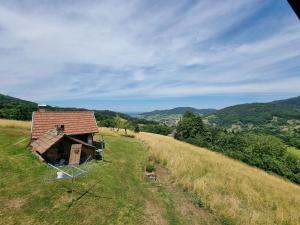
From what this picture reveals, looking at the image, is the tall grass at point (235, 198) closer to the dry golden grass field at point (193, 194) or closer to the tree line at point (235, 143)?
the dry golden grass field at point (193, 194)

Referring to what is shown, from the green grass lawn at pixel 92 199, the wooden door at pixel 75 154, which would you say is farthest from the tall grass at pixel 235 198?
the wooden door at pixel 75 154

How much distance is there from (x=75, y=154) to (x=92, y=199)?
8819 millimetres

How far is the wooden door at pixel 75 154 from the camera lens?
24.2 m

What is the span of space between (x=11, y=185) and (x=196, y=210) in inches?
512

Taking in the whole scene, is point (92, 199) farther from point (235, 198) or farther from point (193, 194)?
point (235, 198)

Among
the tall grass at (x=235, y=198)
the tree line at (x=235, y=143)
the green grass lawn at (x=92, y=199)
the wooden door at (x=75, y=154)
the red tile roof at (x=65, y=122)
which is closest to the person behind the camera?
the green grass lawn at (x=92, y=199)

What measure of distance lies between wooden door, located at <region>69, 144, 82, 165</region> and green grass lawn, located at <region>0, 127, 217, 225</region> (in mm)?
2002

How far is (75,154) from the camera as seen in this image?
24.7 m

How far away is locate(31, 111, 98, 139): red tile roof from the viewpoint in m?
29.1

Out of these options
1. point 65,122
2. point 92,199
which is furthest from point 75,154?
point 92,199

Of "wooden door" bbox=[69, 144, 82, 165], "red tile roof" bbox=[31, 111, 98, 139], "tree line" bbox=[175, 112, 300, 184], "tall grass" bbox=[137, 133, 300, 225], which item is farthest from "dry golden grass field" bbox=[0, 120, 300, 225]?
"tree line" bbox=[175, 112, 300, 184]

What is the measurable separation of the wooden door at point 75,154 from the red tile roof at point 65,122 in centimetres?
592

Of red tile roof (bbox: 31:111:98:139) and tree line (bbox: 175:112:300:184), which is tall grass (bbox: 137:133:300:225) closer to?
red tile roof (bbox: 31:111:98:139)

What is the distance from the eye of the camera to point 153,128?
11831 cm
